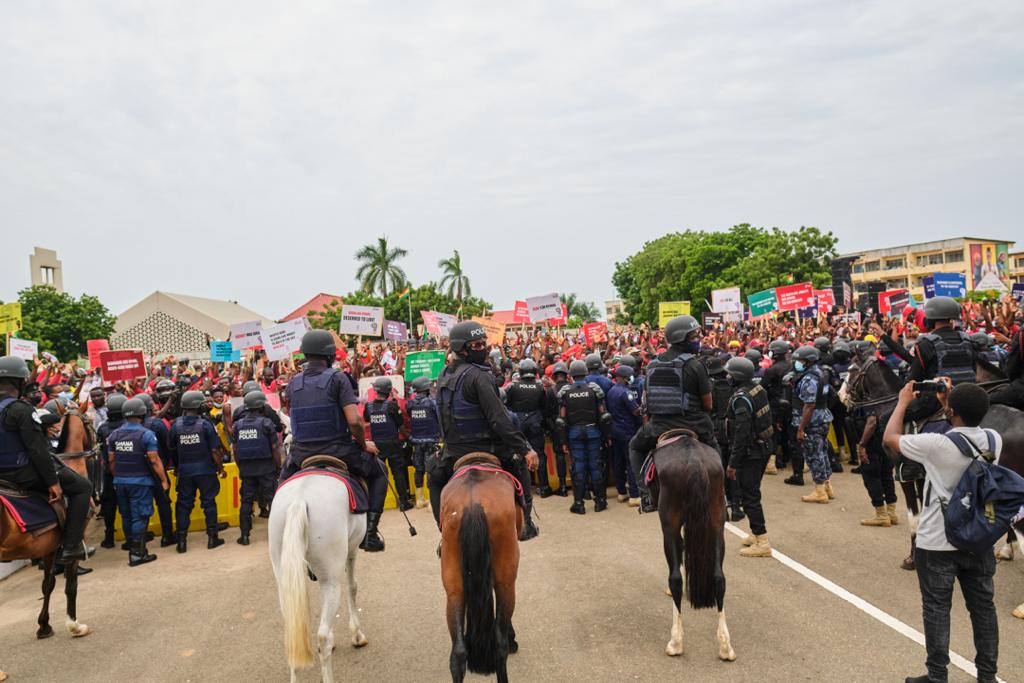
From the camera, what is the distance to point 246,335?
18.6 m

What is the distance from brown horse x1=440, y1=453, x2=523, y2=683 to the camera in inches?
178

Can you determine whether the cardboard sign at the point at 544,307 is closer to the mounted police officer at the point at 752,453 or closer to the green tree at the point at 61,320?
the mounted police officer at the point at 752,453

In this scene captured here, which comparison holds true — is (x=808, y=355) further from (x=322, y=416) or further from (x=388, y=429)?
(x=322, y=416)

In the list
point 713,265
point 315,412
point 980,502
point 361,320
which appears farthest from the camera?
point 713,265

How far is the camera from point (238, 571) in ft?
28.1

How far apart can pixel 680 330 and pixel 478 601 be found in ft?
10.1

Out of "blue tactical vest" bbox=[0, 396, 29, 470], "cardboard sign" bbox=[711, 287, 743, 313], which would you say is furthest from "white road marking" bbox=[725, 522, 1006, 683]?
"cardboard sign" bbox=[711, 287, 743, 313]

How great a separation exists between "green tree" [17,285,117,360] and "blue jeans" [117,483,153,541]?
47633 millimetres

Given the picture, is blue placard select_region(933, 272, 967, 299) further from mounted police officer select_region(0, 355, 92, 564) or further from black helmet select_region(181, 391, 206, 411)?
mounted police officer select_region(0, 355, 92, 564)

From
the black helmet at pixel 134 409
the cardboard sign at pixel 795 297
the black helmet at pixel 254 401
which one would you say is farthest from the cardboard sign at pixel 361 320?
the cardboard sign at pixel 795 297

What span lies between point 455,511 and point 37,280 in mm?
93567

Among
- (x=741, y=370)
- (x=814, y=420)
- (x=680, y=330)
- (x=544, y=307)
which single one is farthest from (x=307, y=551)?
(x=544, y=307)

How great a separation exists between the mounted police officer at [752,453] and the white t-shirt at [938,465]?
2983mm

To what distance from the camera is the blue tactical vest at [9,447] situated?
583cm
